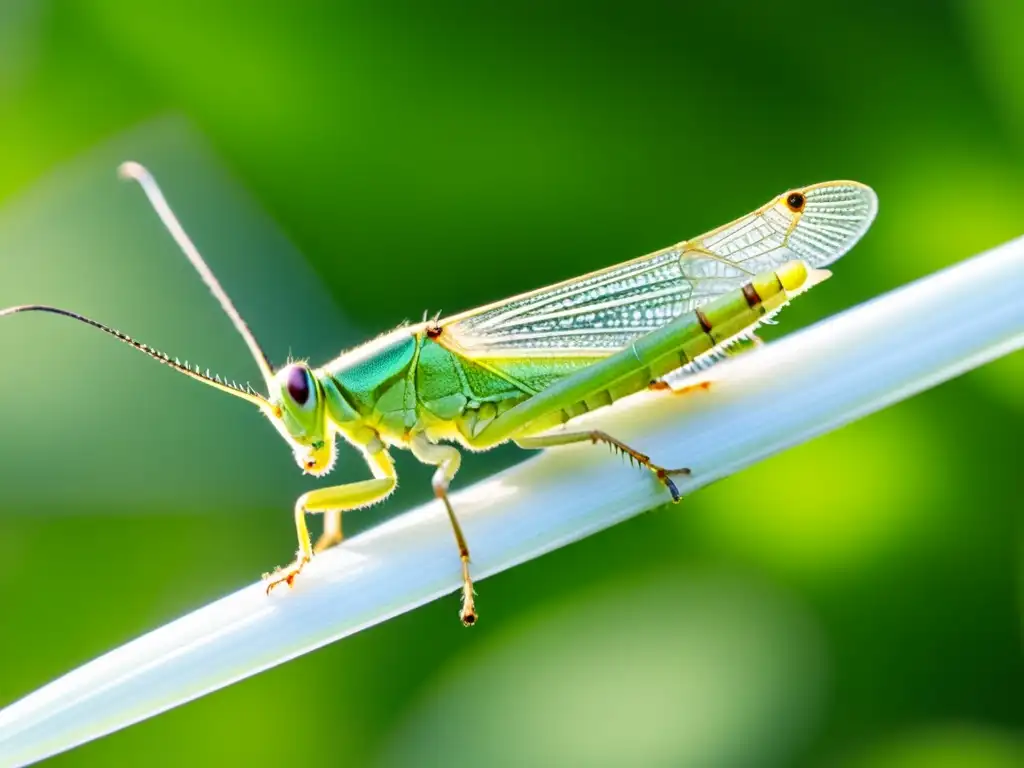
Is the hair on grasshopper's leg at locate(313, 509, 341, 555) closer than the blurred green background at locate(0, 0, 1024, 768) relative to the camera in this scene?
No

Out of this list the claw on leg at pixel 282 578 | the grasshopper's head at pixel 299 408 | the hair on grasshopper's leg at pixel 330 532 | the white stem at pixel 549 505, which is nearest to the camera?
the white stem at pixel 549 505

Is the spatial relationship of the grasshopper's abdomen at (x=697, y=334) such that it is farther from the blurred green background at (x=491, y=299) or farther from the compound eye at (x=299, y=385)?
the compound eye at (x=299, y=385)

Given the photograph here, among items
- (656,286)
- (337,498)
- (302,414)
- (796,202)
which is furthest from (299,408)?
(796,202)

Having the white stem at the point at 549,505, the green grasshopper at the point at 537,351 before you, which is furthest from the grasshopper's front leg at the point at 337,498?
the white stem at the point at 549,505

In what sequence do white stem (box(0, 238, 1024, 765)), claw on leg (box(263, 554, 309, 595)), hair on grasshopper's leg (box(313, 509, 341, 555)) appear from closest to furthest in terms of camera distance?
1. white stem (box(0, 238, 1024, 765))
2. claw on leg (box(263, 554, 309, 595))
3. hair on grasshopper's leg (box(313, 509, 341, 555))

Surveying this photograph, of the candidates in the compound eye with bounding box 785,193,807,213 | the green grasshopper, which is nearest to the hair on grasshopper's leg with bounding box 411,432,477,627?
the green grasshopper

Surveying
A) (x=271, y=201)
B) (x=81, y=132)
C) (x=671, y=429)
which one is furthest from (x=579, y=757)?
(x=81, y=132)

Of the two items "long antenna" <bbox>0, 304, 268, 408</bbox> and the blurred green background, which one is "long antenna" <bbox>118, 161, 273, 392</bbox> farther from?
the blurred green background
